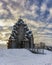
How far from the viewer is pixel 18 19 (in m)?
58.7

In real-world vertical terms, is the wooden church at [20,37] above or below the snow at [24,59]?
above

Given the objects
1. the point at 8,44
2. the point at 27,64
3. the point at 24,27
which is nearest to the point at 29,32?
the point at 24,27

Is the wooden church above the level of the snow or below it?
above

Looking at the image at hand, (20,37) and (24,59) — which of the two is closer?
(24,59)

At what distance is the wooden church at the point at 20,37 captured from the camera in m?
55.9

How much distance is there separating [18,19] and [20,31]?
3.49m

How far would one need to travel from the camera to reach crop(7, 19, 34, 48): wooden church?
55.9 metres

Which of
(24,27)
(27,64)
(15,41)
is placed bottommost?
(27,64)

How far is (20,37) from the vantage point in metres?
57.0

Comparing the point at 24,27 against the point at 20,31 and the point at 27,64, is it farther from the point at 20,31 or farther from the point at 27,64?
the point at 27,64

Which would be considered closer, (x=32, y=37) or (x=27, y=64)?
(x=27, y=64)

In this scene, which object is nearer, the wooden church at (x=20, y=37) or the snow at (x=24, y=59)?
the snow at (x=24, y=59)

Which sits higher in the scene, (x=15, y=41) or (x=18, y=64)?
(x=15, y=41)

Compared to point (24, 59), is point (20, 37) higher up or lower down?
higher up
